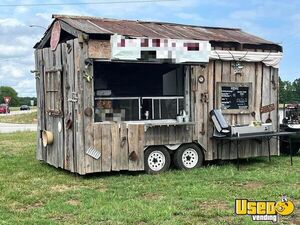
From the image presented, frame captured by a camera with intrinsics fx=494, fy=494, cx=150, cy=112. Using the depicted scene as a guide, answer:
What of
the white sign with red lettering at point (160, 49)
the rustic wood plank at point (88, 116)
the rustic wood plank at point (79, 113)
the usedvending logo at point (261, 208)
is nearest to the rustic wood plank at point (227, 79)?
the white sign with red lettering at point (160, 49)

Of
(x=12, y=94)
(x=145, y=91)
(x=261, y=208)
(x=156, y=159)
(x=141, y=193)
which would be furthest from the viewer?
(x=12, y=94)

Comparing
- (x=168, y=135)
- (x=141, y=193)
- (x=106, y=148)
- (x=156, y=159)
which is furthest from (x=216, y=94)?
(x=141, y=193)

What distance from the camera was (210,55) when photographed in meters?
10.9

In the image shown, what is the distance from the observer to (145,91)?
42.3ft

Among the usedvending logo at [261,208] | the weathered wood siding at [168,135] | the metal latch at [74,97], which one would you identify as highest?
the metal latch at [74,97]

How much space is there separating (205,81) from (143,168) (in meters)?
2.47

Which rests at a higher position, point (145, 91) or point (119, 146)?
point (145, 91)

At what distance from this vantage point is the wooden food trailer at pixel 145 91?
9.88 meters

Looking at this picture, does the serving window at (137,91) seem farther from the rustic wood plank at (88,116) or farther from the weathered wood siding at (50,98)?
the weathered wood siding at (50,98)

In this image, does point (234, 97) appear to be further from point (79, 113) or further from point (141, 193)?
point (141, 193)

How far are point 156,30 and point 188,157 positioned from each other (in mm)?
2996

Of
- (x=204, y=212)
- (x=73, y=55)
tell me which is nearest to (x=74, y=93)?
(x=73, y=55)

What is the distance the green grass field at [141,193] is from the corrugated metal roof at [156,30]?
2.94 meters

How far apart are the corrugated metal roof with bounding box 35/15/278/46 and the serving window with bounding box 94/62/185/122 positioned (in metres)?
0.83
